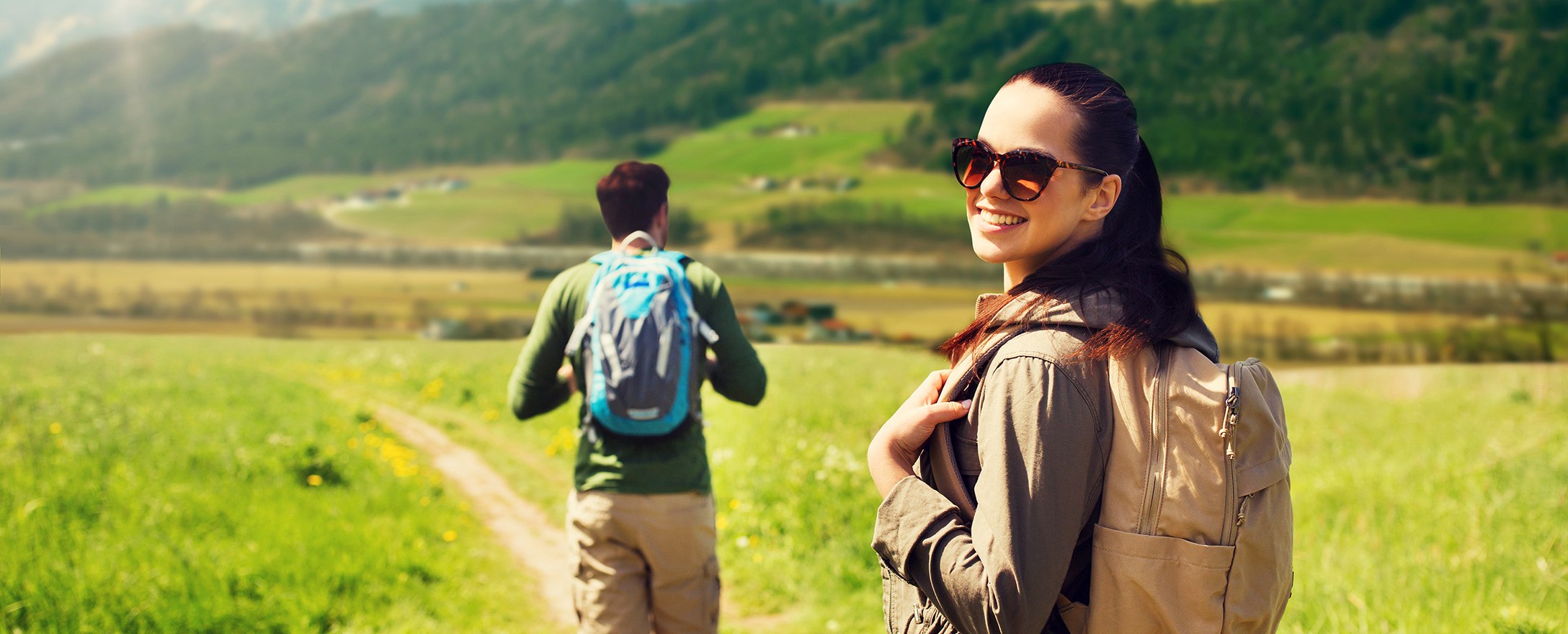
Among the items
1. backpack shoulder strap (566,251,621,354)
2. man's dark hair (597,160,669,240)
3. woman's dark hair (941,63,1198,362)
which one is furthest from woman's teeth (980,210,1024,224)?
man's dark hair (597,160,669,240)

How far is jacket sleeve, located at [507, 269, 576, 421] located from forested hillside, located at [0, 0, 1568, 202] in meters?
91.8

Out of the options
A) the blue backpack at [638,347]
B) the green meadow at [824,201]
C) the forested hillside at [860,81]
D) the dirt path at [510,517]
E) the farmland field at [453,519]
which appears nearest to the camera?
the blue backpack at [638,347]

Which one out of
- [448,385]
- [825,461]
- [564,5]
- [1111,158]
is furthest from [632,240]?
[564,5]

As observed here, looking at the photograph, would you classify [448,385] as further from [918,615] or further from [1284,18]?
[1284,18]

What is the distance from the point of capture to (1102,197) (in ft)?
5.88

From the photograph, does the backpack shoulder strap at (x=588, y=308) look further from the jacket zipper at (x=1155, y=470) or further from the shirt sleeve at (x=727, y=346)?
the jacket zipper at (x=1155, y=470)

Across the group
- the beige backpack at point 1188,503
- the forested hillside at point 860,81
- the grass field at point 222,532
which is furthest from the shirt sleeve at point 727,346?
the forested hillside at point 860,81

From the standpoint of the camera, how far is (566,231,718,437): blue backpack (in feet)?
11.6

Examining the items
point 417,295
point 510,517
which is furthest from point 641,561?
point 417,295

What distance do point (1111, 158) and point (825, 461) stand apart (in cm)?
625

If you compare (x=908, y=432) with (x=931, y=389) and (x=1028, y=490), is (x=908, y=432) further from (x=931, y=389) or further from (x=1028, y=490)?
(x=1028, y=490)

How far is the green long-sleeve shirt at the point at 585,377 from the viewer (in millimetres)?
3654

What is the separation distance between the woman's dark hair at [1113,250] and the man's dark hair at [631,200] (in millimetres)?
2186

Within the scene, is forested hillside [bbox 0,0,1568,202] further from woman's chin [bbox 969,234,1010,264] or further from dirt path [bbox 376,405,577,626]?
woman's chin [bbox 969,234,1010,264]
